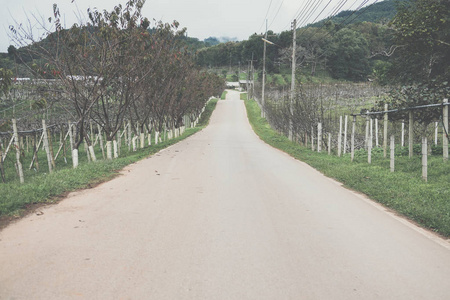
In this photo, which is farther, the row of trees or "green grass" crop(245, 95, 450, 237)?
the row of trees

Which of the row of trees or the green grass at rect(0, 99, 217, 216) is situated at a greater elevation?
the row of trees

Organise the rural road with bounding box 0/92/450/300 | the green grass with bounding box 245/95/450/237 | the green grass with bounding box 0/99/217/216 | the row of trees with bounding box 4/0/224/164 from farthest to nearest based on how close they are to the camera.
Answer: the row of trees with bounding box 4/0/224/164
the green grass with bounding box 0/99/217/216
the green grass with bounding box 245/95/450/237
the rural road with bounding box 0/92/450/300

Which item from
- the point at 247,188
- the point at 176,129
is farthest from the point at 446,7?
the point at 176,129

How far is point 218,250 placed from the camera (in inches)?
168

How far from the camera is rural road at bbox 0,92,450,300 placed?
333cm

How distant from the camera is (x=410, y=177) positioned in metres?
8.95

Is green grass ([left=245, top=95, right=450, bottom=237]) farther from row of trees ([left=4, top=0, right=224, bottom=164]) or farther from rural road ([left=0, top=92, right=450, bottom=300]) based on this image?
row of trees ([left=4, top=0, right=224, bottom=164])

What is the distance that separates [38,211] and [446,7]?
16.1 meters

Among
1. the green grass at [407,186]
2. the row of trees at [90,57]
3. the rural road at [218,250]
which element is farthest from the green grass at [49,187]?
the green grass at [407,186]

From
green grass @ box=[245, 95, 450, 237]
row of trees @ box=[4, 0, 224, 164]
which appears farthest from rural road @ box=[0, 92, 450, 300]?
row of trees @ box=[4, 0, 224, 164]

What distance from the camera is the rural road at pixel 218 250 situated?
131 inches

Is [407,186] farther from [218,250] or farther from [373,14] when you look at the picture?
[373,14]

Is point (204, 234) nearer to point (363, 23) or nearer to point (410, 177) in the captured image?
point (410, 177)

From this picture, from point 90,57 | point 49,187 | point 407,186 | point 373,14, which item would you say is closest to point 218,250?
point 49,187
